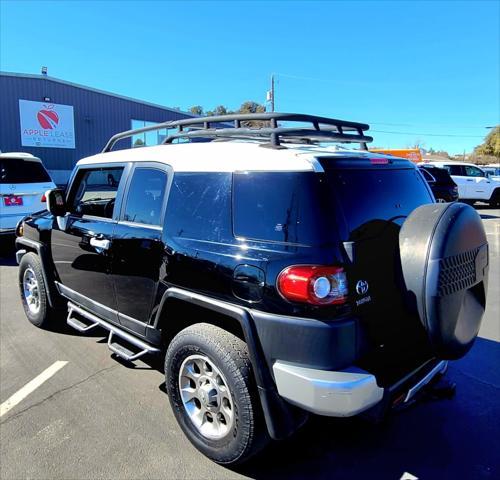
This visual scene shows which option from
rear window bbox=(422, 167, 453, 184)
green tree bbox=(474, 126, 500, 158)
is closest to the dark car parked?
rear window bbox=(422, 167, 453, 184)

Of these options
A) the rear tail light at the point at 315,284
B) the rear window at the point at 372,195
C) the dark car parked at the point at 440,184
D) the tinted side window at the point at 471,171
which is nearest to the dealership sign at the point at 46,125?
the dark car parked at the point at 440,184

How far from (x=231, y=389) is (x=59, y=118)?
21587mm

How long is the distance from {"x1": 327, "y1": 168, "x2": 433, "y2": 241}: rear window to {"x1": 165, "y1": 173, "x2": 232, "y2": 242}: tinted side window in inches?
25.3

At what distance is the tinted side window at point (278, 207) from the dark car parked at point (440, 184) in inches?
474

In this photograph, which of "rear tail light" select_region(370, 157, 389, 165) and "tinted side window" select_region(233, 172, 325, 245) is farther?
"rear tail light" select_region(370, 157, 389, 165)

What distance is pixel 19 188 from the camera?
777 centimetres

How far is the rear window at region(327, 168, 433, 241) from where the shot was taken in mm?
2232

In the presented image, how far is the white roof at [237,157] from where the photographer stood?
2248 mm

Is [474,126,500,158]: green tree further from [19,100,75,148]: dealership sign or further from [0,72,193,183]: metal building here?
[19,100,75,148]: dealership sign

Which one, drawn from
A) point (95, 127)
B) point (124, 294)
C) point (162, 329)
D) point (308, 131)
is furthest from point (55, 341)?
point (95, 127)

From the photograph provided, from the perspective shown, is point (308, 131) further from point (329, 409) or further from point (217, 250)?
point (329, 409)

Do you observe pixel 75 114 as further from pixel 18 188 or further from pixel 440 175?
pixel 440 175

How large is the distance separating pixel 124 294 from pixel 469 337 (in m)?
2.33

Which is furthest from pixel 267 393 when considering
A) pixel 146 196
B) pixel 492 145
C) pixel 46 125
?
pixel 492 145
